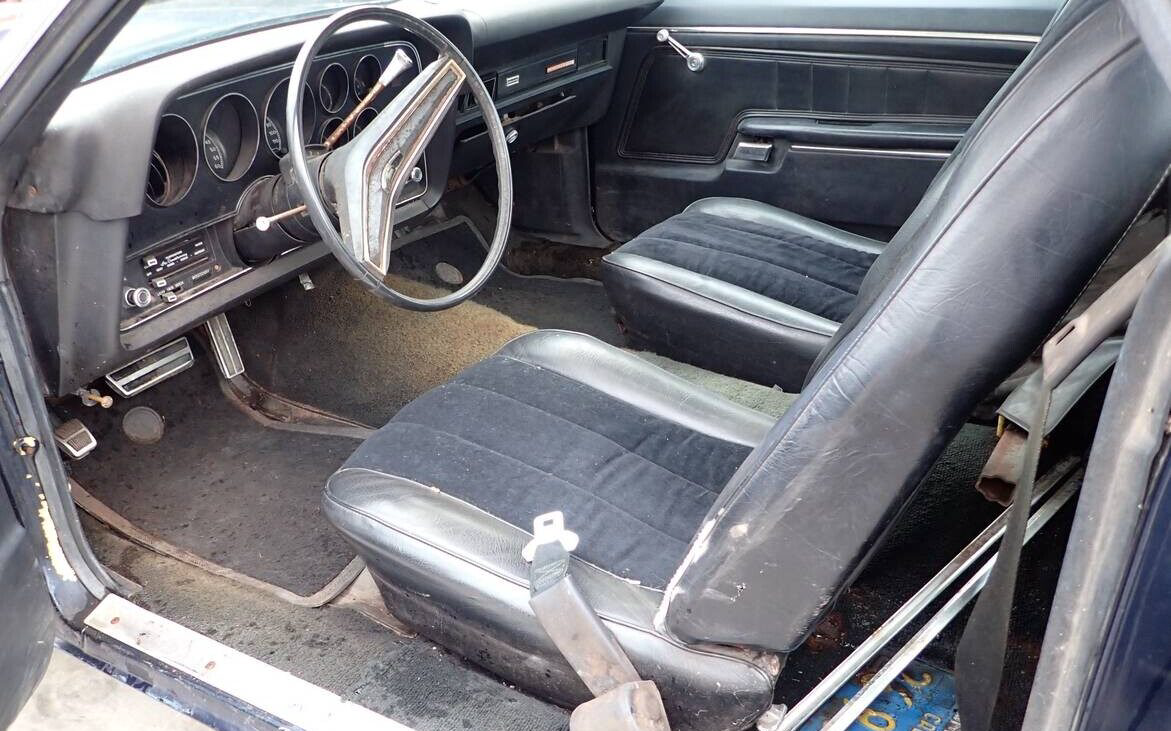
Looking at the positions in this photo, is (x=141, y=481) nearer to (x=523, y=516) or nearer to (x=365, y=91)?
(x=365, y=91)

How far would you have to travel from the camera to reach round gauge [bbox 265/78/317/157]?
5.82 ft

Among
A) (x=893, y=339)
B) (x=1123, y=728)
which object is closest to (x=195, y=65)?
(x=893, y=339)

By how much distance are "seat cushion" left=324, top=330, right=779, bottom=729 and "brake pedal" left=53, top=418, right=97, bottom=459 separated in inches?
28.7

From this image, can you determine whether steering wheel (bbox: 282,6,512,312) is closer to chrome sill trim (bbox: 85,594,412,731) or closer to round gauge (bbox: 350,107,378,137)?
round gauge (bbox: 350,107,378,137)

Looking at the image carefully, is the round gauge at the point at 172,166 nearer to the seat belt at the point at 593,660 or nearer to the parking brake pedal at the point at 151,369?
the parking brake pedal at the point at 151,369

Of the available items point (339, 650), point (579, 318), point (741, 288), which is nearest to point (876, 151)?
point (741, 288)

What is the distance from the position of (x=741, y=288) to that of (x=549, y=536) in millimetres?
942

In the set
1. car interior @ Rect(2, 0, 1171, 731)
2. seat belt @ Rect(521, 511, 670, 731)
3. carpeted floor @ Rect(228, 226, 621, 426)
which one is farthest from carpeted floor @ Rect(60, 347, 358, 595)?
seat belt @ Rect(521, 511, 670, 731)

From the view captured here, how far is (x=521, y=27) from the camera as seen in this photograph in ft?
7.48

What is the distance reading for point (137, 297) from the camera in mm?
1651

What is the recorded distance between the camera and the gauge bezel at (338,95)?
1843 mm

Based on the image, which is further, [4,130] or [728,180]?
[728,180]

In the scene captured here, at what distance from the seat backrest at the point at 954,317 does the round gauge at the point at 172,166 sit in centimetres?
112

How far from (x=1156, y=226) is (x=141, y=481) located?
6.24 feet
